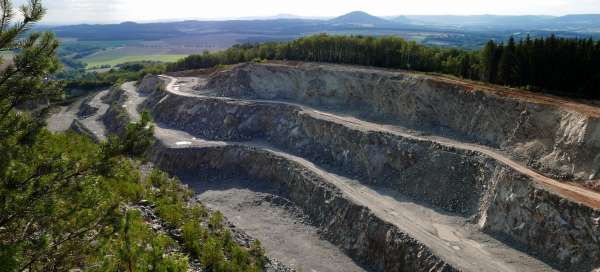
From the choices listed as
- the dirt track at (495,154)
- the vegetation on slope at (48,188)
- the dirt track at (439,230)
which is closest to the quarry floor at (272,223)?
the dirt track at (439,230)

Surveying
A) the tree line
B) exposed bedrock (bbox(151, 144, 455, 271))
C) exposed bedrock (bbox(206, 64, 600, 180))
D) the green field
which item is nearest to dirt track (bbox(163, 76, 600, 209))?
exposed bedrock (bbox(206, 64, 600, 180))

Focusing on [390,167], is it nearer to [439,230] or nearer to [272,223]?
[439,230]

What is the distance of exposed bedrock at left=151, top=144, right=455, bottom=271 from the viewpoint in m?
26.7

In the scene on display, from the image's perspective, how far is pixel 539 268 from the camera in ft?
80.2

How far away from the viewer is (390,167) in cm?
3828

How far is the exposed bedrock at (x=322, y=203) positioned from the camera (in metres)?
26.7

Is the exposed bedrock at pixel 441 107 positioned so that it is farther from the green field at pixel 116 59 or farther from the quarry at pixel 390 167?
the green field at pixel 116 59

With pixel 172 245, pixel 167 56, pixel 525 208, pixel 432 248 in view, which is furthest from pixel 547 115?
pixel 167 56

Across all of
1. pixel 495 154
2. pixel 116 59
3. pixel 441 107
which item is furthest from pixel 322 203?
pixel 116 59

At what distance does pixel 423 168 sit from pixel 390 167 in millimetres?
3227

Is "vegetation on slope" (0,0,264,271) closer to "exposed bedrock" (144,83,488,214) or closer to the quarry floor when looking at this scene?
the quarry floor

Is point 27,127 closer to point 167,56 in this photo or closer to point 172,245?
point 172,245

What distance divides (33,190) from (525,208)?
27333mm

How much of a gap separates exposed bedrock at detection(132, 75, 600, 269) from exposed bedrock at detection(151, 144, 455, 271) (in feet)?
2.37
